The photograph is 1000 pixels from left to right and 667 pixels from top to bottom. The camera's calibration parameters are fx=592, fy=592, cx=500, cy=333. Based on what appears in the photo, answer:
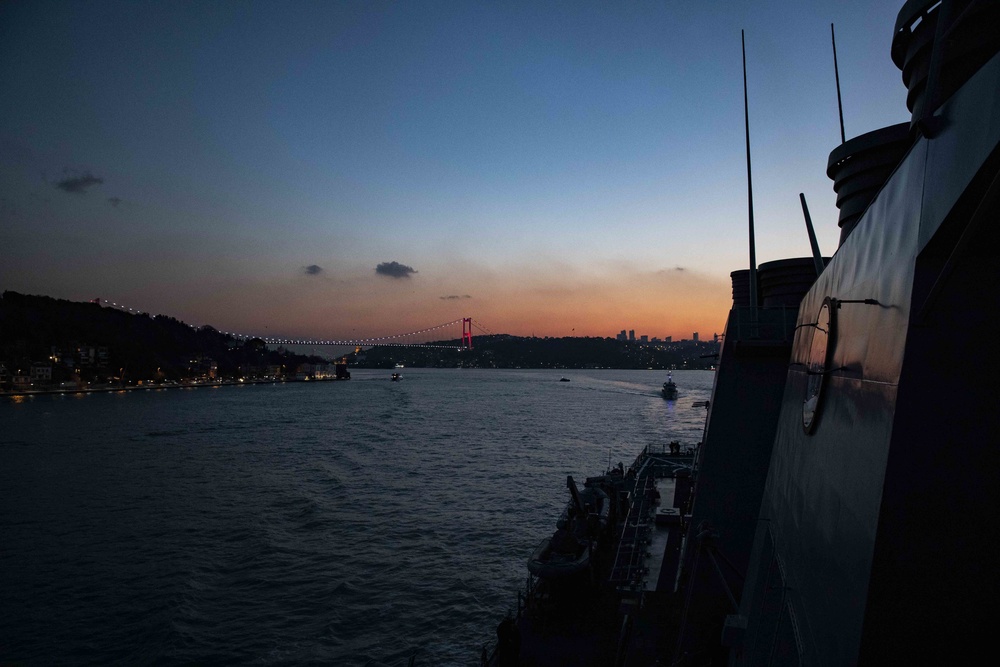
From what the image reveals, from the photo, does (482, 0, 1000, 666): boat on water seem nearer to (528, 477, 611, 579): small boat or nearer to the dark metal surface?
the dark metal surface

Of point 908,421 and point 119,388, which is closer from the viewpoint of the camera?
point 908,421

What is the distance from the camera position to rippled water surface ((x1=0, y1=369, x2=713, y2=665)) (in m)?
13.9

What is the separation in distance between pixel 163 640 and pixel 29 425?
53916 millimetres

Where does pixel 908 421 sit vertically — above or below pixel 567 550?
above

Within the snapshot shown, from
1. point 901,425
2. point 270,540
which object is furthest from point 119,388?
point 901,425

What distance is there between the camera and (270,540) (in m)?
20.9

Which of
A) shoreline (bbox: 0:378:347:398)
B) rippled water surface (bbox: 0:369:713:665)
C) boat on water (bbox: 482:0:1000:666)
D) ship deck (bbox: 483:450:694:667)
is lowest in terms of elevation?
shoreline (bbox: 0:378:347:398)

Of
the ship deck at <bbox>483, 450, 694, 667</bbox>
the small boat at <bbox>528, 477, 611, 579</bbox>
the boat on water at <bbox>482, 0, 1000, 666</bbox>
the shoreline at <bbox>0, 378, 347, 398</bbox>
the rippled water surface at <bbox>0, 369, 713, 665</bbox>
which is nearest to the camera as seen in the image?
the boat on water at <bbox>482, 0, 1000, 666</bbox>

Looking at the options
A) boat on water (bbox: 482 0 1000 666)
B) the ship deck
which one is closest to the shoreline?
the ship deck

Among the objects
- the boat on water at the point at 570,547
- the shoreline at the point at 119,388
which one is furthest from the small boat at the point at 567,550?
the shoreline at the point at 119,388

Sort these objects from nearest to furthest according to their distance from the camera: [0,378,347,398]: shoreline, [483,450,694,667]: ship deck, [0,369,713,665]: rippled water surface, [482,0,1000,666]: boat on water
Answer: [482,0,1000,666]: boat on water
[483,450,694,667]: ship deck
[0,369,713,665]: rippled water surface
[0,378,347,398]: shoreline

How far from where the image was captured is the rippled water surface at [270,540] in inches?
546

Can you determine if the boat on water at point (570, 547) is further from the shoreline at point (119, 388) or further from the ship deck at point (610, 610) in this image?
the shoreline at point (119, 388)

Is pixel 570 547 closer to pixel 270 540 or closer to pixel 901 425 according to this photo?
pixel 901 425
